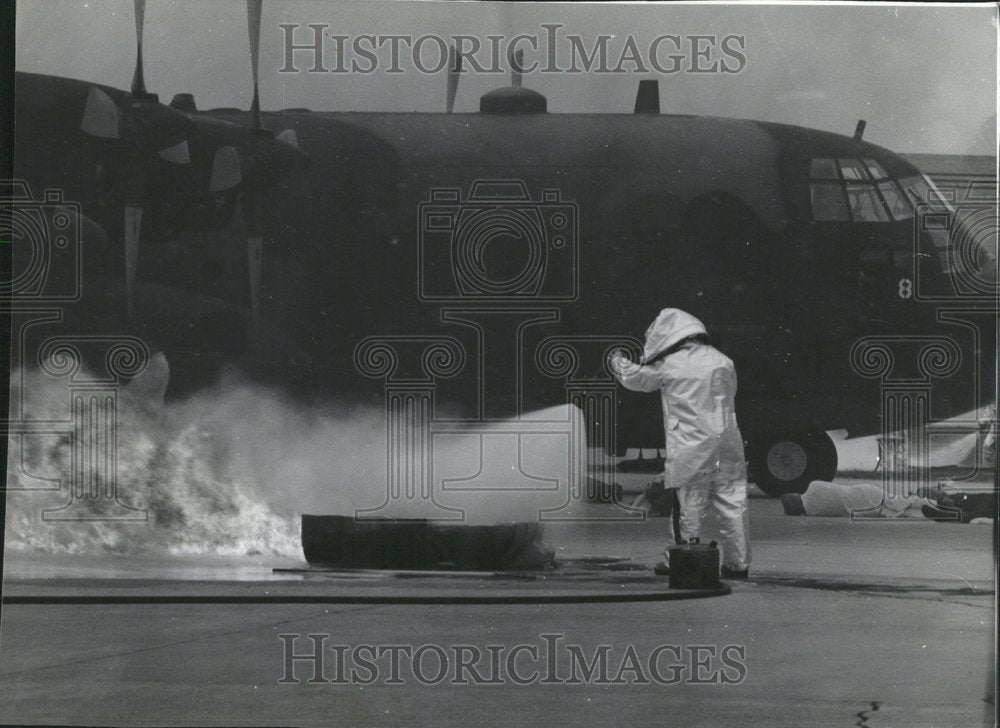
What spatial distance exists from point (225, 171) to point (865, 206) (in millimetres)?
2673

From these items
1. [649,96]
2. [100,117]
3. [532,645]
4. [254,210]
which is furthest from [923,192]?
[100,117]

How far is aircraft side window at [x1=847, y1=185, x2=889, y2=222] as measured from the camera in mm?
5770

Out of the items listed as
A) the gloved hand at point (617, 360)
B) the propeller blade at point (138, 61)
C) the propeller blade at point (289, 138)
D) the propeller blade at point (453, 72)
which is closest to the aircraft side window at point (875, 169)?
the gloved hand at point (617, 360)

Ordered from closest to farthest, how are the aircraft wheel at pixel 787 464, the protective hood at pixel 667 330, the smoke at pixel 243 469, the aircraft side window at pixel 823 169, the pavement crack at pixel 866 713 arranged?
1. the pavement crack at pixel 866 713
2. the smoke at pixel 243 469
3. the protective hood at pixel 667 330
4. the aircraft wheel at pixel 787 464
5. the aircraft side window at pixel 823 169

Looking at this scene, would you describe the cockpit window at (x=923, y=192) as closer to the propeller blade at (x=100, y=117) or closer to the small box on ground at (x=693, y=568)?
the small box on ground at (x=693, y=568)

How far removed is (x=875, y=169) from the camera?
5.71 m

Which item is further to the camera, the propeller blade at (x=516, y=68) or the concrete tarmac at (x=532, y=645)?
the propeller blade at (x=516, y=68)

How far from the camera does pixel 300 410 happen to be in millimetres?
5641

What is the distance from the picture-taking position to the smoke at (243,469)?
18.2 ft

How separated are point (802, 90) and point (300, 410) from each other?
8.03 ft

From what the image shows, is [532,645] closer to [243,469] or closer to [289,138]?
[243,469]

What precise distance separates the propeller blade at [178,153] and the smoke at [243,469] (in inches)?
31.9

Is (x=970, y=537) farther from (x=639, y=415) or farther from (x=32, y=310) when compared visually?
(x=32, y=310)

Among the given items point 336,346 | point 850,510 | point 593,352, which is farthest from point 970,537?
point 336,346
